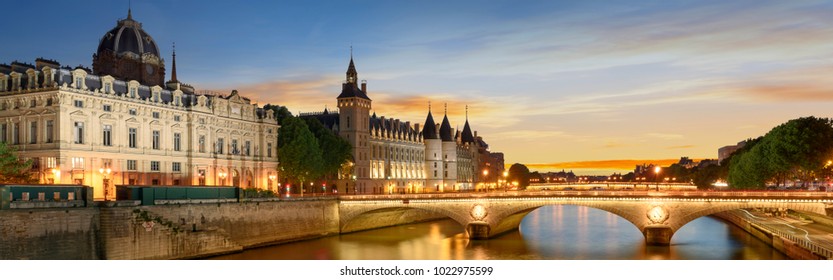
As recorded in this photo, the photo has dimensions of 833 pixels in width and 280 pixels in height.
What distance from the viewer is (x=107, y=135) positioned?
263 feet

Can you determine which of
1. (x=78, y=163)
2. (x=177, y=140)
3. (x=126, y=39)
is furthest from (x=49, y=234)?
(x=126, y=39)

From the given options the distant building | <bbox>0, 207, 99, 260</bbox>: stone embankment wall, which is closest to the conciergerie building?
<bbox>0, 207, 99, 260</bbox>: stone embankment wall

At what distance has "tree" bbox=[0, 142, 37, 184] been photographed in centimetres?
6969

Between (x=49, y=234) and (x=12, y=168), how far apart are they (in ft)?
55.7

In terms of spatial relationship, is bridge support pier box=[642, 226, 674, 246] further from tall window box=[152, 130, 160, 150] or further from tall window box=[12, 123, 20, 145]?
tall window box=[12, 123, 20, 145]

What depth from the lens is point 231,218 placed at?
246 ft

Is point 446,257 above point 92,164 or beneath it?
beneath

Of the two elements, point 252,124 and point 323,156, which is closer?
point 252,124

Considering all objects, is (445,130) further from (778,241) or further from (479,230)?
(778,241)

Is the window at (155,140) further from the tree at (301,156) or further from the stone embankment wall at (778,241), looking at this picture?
the stone embankment wall at (778,241)

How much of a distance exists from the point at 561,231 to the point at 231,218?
38.7m

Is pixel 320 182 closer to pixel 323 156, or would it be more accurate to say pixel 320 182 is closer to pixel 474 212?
pixel 323 156

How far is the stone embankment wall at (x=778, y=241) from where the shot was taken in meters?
60.3
